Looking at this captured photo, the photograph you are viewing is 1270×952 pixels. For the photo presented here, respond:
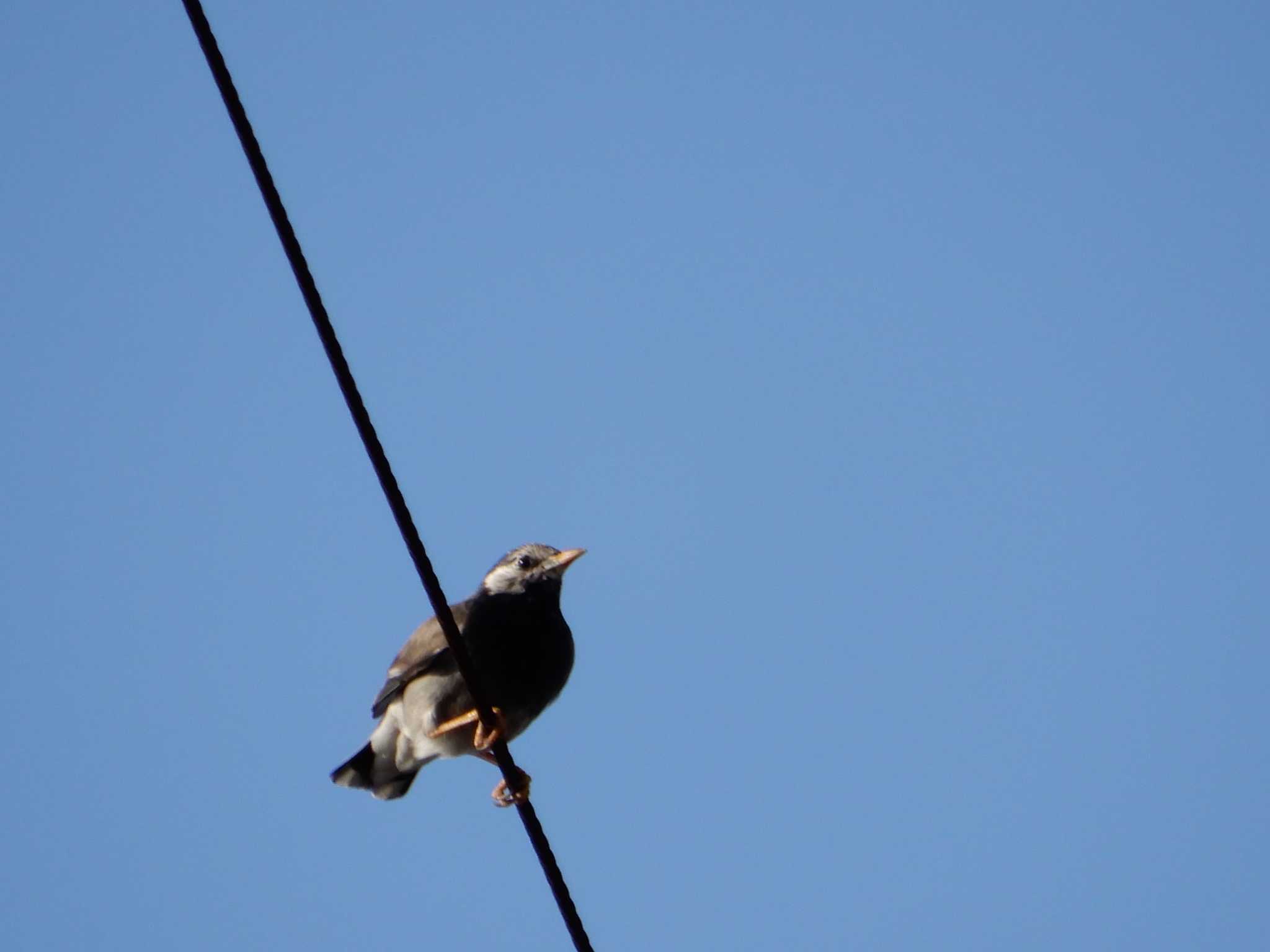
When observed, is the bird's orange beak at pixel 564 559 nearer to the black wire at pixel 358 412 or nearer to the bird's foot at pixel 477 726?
the bird's foot at pixel 477 726

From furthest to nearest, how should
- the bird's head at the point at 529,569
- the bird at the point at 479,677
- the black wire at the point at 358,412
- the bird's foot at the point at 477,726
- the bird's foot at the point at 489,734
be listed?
the bird's head at the point at 529,569 < the bird at the point at 479,677 < the bird's foot at the point at 477,726 < the bird's foot at the point at 489,734 < the black wire at the point at 358,412

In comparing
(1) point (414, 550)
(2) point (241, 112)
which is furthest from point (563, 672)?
(2) point (241, 112)

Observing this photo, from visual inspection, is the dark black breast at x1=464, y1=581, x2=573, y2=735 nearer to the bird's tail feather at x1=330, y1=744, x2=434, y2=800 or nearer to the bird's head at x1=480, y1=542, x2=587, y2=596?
the bird's head at x1=480, y1=542, x2=587, y2=596

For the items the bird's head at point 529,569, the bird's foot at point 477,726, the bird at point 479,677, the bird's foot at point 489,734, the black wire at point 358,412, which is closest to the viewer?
the black wire at point 358,412

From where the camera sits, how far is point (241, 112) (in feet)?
9.82

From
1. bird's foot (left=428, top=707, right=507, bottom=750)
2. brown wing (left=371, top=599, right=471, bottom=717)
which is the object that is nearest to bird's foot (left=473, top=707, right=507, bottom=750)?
bird's foot (left=428, top=707, right=507, bottom=750)

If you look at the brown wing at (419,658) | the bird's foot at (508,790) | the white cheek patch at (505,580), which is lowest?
the bird's foot at (508,790)

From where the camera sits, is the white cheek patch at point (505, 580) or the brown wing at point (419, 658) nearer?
the brown wing at point (419, 658)

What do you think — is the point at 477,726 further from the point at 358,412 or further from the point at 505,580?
the point at 358,412

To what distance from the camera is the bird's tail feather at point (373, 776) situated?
22.1 ft

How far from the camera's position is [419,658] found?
20.7ft

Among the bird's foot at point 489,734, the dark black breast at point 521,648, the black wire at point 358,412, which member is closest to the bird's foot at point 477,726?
the bird's foot at point 489,734

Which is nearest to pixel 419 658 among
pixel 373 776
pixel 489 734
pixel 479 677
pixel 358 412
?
pixel 479 677

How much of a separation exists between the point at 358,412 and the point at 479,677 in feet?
9.18
